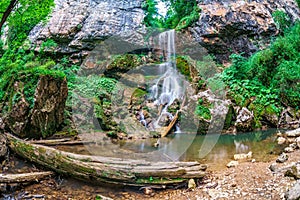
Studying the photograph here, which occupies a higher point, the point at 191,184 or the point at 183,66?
the point at 183,66

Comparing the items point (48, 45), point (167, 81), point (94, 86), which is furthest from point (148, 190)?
point (48, 45)

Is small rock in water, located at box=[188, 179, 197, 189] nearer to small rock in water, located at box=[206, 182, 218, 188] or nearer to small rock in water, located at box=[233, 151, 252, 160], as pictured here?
small rock in water, located at box=[206, 182, 218, 188]

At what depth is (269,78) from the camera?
10.4 m

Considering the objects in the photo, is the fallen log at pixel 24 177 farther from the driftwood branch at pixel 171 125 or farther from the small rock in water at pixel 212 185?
the driftwood branch at pixel 171 125

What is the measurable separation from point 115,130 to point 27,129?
280 cm

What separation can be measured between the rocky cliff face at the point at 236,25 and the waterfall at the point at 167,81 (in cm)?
137

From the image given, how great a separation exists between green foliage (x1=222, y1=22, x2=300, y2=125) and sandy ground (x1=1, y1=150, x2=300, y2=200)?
562 cm

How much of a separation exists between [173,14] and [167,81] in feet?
19.4

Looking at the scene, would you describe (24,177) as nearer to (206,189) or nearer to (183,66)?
(206,189)

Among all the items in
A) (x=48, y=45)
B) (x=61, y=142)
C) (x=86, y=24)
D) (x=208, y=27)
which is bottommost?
(x=61, y=142)

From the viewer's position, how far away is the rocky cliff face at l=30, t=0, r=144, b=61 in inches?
482

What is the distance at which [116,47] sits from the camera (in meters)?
12.8

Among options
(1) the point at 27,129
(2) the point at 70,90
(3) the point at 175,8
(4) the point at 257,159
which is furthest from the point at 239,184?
(3) the point at 175,8

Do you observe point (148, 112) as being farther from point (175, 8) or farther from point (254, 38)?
point (175, 8)
